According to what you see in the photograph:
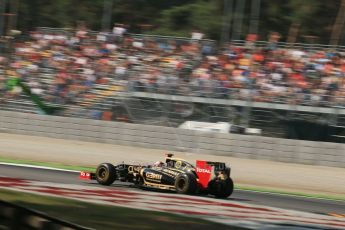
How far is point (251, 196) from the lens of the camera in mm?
11766

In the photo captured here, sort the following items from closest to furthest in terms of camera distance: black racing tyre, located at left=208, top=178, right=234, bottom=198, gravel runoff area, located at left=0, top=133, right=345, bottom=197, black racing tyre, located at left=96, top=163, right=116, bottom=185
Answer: black racing tyre, located at left=208, top=178, right=234, bottom=198
black racing tyre, located at left=96, top=163, right=116, bottom=185
gravel runoff area, located at left=0, top=133, right=345, bottom=197

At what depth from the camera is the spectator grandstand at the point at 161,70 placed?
58.3 feet

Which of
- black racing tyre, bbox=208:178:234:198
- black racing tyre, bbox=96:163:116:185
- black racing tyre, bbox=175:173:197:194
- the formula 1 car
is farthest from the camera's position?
black racing tyre, bbox=96:163:116:185

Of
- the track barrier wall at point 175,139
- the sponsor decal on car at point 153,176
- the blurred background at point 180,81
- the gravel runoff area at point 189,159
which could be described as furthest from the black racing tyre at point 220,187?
the track barrier wall at point 175,139

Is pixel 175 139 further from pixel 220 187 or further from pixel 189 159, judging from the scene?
pixel 220 187

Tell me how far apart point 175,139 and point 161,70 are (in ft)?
7.94

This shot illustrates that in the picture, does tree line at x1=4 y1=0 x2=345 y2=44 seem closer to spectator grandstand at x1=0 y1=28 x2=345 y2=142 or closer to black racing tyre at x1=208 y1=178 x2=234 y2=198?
spectator grandstand at x1=0 y1=28 x2=345 y2=142

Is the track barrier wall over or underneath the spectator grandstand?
underneath

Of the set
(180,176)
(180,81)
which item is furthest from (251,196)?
(180,81)

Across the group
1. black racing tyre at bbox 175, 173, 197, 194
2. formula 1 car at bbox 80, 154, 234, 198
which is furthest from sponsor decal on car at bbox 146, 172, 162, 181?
black racing tyre at bbox 175, 173, 197, 194

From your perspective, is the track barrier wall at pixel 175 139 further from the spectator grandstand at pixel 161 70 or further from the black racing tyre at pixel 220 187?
the black racing tyre at pixel 220 187

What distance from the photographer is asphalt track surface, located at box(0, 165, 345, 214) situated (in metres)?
10.8

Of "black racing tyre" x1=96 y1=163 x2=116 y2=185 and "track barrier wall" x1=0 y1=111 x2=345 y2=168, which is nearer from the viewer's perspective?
"black racing tyre" x1=96 y1=163 x2=116 y2=185

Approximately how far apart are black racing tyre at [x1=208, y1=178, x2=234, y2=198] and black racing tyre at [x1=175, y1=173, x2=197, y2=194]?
394 millimetres
